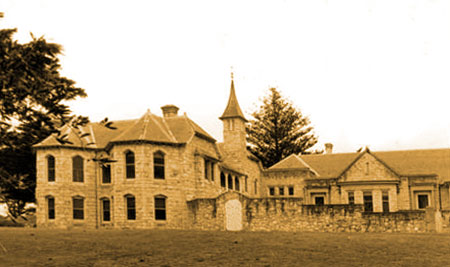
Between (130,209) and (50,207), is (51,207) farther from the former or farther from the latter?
(130,209)

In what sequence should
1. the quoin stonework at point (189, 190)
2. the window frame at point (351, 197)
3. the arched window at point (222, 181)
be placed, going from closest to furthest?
the quoin stonework at point (189, 190), the window frame at point (351, 197), the arched window at point (222, 181)

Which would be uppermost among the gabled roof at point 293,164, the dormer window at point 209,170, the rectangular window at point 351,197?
the gabled roof at point 293,164

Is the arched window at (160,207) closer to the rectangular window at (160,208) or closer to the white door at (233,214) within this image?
the rectangular window at (160,208)

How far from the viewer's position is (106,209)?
130ft

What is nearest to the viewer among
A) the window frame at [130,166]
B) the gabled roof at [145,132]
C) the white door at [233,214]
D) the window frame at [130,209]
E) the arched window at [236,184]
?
the white door at [233,214]

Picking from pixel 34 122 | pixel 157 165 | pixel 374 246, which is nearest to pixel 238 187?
pixel 157 165

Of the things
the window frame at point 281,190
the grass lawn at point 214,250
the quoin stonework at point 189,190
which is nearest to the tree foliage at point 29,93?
the grass lawn at point 214,250

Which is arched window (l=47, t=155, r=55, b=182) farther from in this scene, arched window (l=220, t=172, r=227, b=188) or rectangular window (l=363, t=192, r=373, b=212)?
rectangular window (l=363, t=192, r=373, b=212)

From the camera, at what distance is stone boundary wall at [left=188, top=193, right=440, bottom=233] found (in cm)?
3312

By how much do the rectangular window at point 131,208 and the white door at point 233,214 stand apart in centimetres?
602

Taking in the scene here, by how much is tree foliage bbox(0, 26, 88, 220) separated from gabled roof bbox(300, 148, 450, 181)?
123ft

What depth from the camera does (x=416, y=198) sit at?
44.0 m

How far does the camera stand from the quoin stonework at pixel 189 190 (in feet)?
116

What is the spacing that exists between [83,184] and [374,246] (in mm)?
23353
